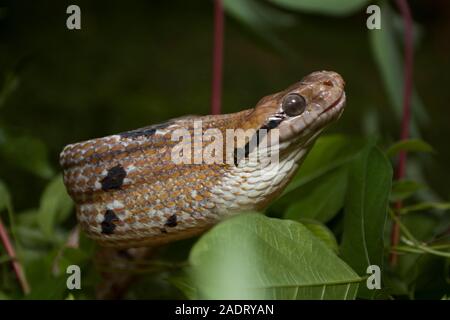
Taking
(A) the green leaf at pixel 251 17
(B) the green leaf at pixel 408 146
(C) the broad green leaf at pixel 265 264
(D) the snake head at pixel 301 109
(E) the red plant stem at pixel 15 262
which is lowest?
(E) the red plant stem at pixel 15 262


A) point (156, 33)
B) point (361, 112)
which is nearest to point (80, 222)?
point (361, 112)

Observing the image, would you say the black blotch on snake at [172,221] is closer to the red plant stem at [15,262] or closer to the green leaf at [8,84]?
the red plant stem at [15,262]

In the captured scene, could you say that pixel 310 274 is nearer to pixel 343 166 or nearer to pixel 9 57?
pixel 343 166

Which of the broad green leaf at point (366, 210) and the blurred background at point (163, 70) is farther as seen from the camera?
Result: the blurred background at point (163, 70)

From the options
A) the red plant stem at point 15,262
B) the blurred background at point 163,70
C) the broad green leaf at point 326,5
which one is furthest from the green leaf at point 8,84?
the blurred background at point 163,70

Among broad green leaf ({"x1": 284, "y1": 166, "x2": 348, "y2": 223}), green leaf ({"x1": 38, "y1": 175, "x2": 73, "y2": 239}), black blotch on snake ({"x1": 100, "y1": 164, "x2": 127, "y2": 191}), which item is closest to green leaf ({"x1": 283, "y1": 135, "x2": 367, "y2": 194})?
broad green leaf ({"x1": 284, "y1": 166, "x2": 348, "y2": 223})

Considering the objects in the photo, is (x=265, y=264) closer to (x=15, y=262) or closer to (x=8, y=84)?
(x=15, y=262)

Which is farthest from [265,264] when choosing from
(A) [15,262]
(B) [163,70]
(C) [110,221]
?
(B) [163,70]
